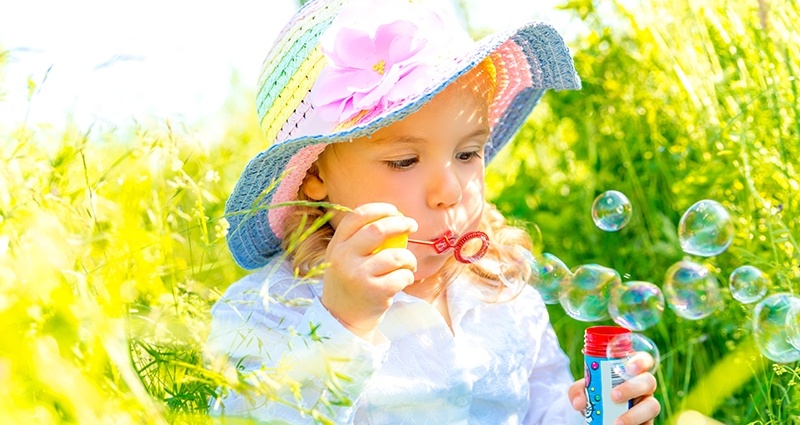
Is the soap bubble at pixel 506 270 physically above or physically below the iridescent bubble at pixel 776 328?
above

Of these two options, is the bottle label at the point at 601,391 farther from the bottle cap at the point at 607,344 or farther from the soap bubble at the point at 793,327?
the soap bubble at the point at 793,327

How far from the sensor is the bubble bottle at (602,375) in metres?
1.55

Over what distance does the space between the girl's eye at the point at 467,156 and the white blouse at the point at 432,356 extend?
0.30m

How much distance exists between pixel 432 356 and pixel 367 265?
441mm

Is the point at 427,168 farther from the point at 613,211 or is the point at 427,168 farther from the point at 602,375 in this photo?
the point at 613,211

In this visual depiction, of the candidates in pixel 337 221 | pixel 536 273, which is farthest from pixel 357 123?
pixel 536 273

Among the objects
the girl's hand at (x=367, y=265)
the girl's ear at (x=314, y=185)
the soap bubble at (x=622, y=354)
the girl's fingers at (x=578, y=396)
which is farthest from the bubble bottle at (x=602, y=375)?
the girl's ear at (x=314, y=185)

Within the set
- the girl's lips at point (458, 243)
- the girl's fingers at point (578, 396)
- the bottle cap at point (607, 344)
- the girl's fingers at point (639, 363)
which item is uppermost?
the girl's lips at point (458, 243)

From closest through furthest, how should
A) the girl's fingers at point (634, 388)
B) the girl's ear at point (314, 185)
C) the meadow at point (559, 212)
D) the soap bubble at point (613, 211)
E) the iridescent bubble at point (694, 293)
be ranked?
the meadow at point (559, 212) → the girl's fingers at point (634, 388) → the girl's ear at point (314, 185) → the iridescent bubble at point (694, 293) → the soap bubble at point (613, 211)

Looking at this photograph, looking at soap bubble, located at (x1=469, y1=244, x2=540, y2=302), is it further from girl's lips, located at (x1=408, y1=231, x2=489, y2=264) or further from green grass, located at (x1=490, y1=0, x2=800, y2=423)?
green grass, located at (x1=490, y1=0, x2=800, y2=423)

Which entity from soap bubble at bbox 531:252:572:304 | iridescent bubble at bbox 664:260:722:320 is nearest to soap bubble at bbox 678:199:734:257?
iridescent bubble at bbox 664:260:722:320

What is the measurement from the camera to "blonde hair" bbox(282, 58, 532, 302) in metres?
1.83

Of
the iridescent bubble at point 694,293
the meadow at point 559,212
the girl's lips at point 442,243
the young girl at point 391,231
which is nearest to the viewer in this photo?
the meadow at point 559,212

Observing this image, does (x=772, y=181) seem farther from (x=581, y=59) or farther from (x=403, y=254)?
(x=403, y=254)
